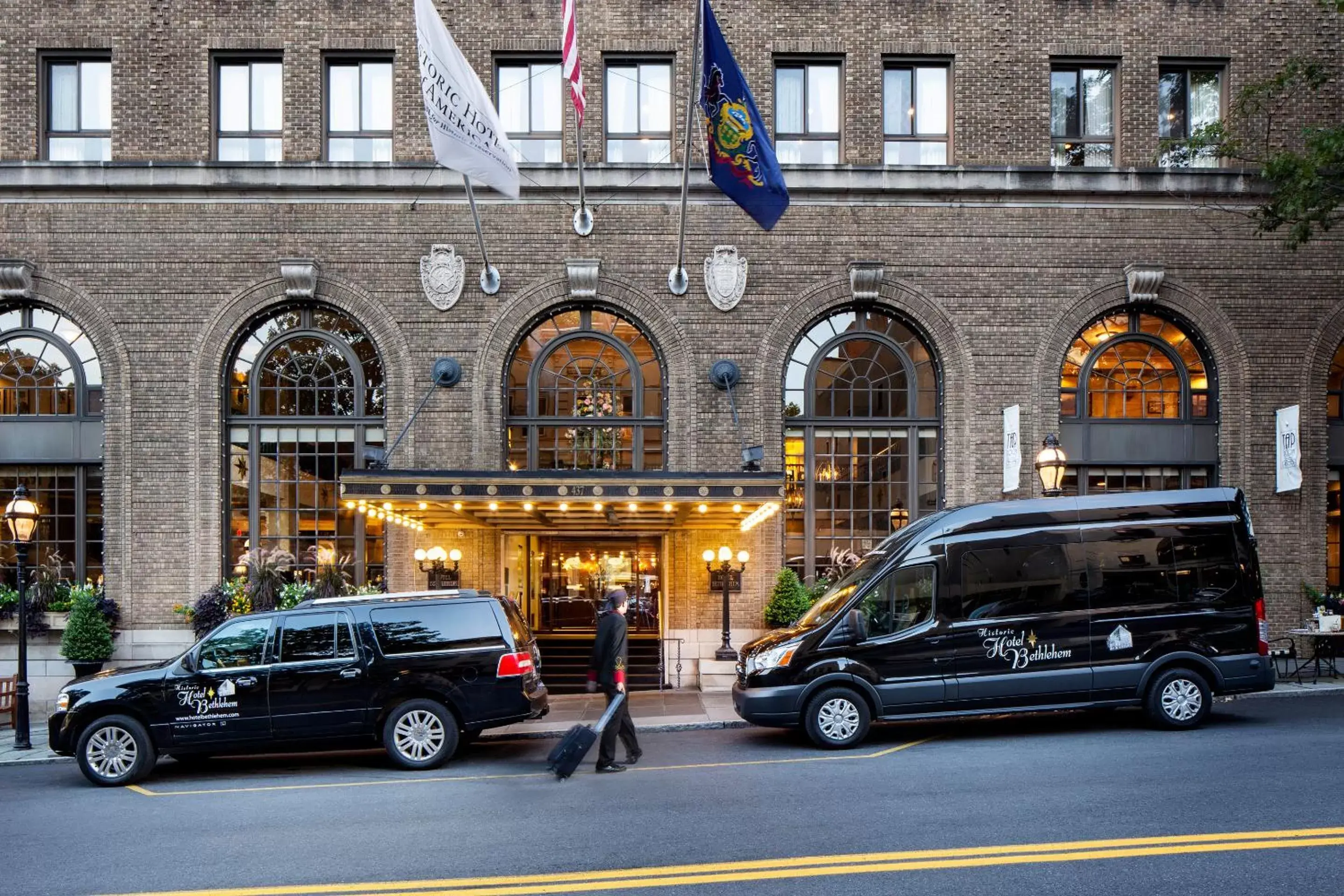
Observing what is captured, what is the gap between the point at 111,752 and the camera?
10641 millimetres

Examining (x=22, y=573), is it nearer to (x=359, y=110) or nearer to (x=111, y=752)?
(x=111, y=752)

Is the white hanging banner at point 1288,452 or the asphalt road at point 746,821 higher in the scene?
the white hanging banner at point 1288,452

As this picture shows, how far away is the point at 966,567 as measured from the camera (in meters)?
11.7

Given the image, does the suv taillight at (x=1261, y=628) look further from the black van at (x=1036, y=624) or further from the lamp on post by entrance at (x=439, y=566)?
the lamp on post by entrance at (x=439, y=566)

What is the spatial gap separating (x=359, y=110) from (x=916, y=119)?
30.9 ft

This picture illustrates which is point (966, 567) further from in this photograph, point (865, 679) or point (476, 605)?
point (476, 605)

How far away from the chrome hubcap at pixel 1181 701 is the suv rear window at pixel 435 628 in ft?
24.3

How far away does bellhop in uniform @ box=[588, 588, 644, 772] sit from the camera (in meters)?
10.3

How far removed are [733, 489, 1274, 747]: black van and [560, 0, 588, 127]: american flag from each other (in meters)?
7.29

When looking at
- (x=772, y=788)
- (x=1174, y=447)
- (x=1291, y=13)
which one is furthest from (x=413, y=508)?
(x=1291, y=13)

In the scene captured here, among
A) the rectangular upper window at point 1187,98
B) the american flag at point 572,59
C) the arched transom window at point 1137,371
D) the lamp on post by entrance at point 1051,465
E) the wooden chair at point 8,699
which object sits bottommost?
the wooden chair at point 8,699

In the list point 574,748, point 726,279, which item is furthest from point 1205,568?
point 726,279

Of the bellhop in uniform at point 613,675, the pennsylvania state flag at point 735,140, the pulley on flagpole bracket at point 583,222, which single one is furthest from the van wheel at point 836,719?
the pulley on flagpole bracket at point 583,222

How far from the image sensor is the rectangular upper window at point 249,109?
17453 mm
